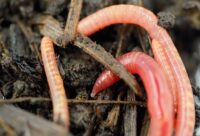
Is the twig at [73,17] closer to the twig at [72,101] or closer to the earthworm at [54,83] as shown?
the earthworm at [54,83]

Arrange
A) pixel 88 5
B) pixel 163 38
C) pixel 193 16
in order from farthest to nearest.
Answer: pixel 193 16 → pixel 88 5 → pixel 163 38

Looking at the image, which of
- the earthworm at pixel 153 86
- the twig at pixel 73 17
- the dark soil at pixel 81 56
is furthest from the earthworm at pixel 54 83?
the earthworm at pixel 153 86

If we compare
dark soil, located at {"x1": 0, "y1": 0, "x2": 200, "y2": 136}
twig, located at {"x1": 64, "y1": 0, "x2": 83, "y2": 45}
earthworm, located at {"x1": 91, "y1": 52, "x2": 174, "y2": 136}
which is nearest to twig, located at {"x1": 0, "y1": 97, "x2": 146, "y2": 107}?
dark soil, located at {"x1": 0, "y1": 0, "x2": 200, "y2": 136}

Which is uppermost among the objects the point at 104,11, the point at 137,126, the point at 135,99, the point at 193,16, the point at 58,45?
the point at 193,16

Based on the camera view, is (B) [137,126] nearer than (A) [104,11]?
Yes

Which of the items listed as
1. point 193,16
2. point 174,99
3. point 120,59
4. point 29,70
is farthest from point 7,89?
point 193,16

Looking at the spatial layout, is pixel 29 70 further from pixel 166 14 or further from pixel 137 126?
pixel 166 14
